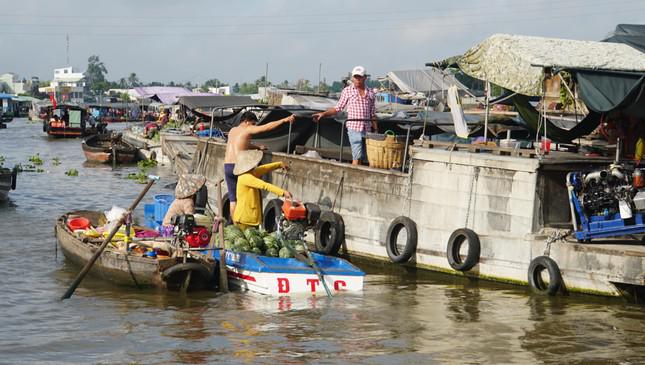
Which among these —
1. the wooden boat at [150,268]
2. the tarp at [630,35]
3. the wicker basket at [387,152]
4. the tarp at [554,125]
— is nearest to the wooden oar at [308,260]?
the wooden boat at [150,268]

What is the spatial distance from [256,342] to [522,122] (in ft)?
30.7

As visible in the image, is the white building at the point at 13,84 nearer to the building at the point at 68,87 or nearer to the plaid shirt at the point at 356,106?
the building at the point at 68,87

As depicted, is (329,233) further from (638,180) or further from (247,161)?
(638,180)

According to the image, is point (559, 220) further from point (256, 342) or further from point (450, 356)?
point (256, 342)

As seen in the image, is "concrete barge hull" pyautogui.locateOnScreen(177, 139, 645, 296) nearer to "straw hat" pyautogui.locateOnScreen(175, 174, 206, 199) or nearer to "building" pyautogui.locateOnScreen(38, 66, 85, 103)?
"straw hat" pyautogui.locateOnScreen(175, 174, 206, 199)

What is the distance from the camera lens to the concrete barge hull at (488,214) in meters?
12.8

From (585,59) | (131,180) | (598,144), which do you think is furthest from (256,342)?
(131,180)

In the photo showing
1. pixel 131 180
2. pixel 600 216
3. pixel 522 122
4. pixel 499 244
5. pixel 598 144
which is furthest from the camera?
pixel 131 180

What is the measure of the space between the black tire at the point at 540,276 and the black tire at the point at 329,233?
3.81 m

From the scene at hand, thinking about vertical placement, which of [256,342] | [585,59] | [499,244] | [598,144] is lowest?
[256,342]

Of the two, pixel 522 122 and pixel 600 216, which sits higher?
pixel 522 122

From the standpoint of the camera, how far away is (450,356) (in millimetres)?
10609

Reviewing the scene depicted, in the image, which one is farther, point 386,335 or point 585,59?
point 585,59

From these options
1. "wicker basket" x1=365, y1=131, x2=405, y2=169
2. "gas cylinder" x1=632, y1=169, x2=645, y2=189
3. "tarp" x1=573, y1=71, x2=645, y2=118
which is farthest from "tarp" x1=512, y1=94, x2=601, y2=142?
"gas cylinder" x1=632, y1=169, x2=645, y2=189
